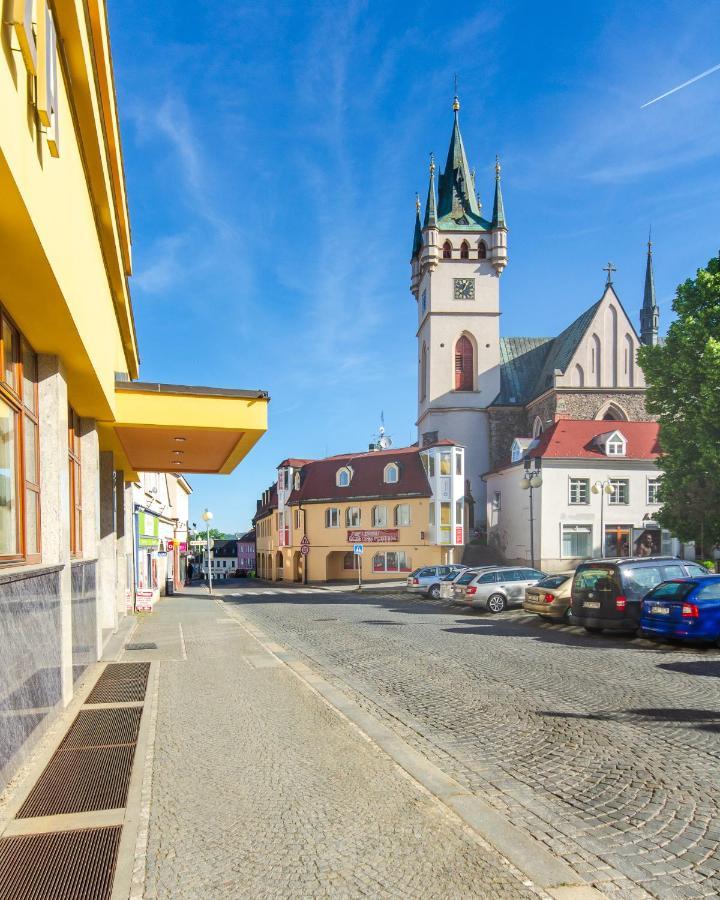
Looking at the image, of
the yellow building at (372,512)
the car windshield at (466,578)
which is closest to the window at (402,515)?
the yellow building at (372,512)

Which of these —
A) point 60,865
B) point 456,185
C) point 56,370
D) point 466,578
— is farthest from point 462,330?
point 60,865

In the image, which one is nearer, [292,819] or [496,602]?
[292,819]

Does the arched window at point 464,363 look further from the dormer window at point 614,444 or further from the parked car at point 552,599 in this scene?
the parked car at point 552,599

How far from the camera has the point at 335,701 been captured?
9625mm

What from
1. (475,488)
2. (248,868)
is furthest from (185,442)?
(475,488)

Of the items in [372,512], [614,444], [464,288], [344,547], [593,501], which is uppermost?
[464,288]

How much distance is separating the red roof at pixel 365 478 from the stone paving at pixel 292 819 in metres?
39.7

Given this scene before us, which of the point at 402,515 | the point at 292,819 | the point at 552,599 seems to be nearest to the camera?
the point at 292,819

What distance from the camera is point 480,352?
5831 cm

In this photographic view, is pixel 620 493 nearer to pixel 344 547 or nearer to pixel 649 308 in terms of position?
pixel 344 547

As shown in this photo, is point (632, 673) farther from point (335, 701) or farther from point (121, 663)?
point (121, 663)

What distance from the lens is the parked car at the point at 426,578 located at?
32856 millimetres

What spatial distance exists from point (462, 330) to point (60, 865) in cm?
5615

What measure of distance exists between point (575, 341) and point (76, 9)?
52.2 m
